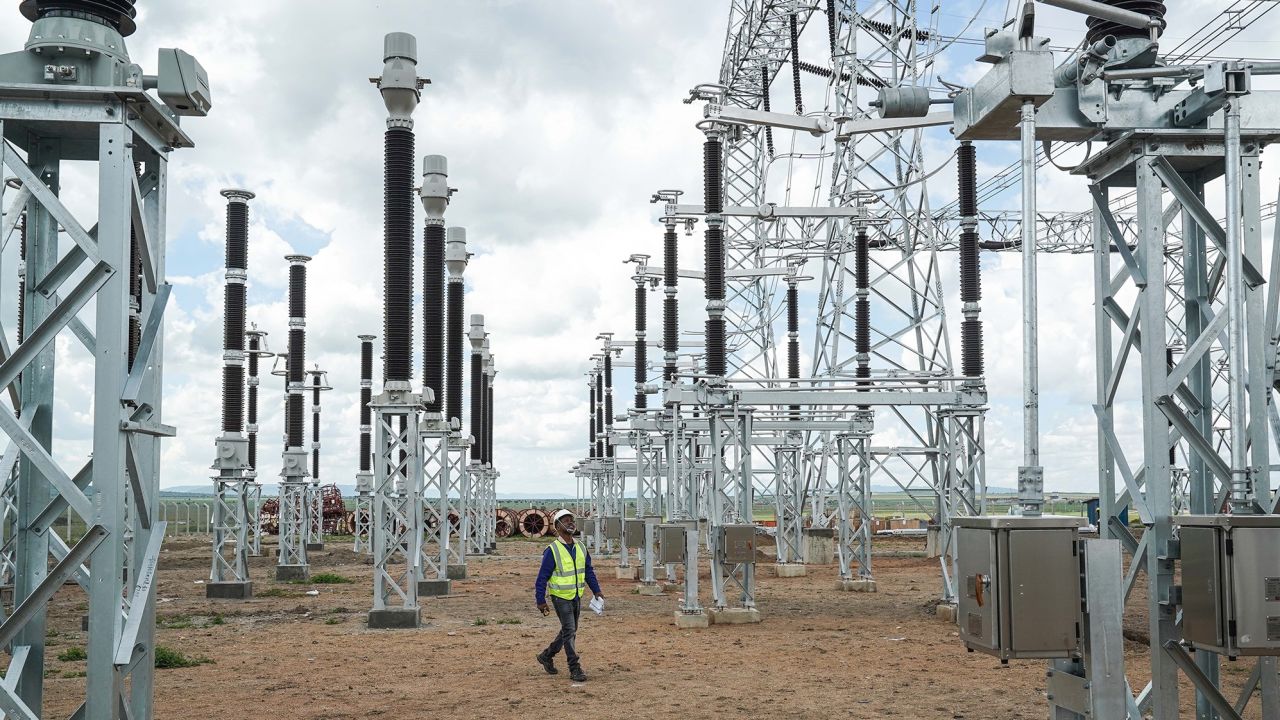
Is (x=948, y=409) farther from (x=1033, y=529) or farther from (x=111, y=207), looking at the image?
(x=111, y=207)

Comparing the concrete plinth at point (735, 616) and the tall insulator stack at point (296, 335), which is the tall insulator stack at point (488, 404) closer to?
the tall insulator stack at point (296, 335)

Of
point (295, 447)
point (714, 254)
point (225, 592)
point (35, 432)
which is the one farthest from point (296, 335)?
point (35, 432)

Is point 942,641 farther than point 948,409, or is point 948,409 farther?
point 948,409

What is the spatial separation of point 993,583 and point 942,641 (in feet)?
36.3

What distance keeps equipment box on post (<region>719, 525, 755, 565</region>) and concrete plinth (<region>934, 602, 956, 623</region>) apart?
3444 mm

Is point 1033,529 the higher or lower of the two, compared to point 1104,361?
lower

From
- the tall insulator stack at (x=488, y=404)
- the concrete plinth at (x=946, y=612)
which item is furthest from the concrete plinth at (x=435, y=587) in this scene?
the tall insulator stack at (x=488, y=404)

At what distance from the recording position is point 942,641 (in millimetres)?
16938

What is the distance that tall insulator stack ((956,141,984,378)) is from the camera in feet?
63.2

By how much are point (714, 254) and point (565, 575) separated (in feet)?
27.3

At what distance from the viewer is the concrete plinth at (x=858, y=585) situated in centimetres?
2530

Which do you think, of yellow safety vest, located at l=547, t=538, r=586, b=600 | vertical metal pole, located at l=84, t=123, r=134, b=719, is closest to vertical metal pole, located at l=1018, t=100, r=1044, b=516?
vertical metal pole, located at l=84, t=123, r=134, b=719

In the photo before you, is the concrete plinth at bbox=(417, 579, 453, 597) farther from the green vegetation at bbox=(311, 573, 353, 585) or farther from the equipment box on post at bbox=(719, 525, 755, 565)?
the equipment box on post at bbox=(719, 525, 755, 565)

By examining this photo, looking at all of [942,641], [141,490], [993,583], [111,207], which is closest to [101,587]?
[141,490]
